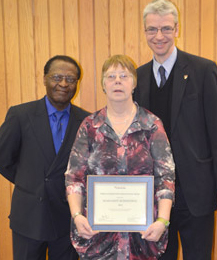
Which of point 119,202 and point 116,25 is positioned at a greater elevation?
point 116,25

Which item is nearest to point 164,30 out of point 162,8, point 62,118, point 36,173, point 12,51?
point 162,8

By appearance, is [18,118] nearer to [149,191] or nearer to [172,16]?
[149,191]

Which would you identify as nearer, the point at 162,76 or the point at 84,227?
the point at 84,227

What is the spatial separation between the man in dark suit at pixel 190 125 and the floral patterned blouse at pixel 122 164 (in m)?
0.37

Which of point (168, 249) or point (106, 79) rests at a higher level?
point (106, 79)

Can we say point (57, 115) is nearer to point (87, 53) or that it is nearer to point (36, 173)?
point (36, 173)

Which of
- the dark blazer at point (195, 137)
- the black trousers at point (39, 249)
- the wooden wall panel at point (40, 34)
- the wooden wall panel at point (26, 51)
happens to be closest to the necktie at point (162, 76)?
the dark blazer at point (195, 137)

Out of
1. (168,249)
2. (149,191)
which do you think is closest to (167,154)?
(149,191)

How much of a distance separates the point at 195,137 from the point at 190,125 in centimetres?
8

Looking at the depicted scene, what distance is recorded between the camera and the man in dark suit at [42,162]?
2043 millimetres

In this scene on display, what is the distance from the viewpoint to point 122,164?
1687mm

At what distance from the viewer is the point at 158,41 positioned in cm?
210

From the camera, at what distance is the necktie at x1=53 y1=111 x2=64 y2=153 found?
2.09m

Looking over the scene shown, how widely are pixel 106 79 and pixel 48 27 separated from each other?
1.59 meters
